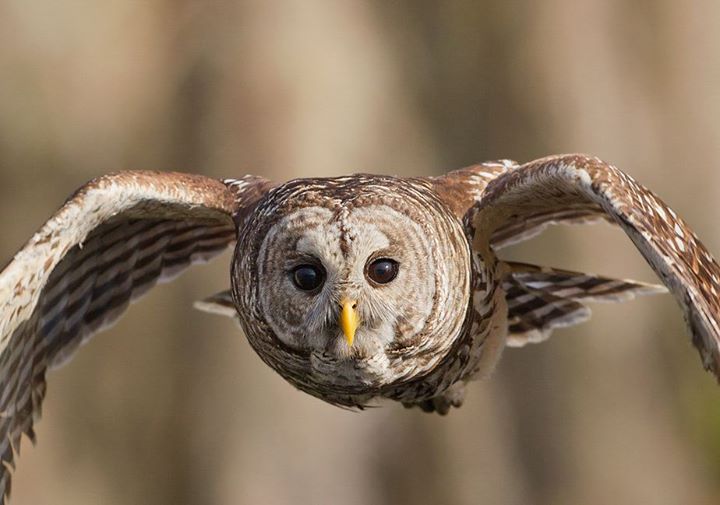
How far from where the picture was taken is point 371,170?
→ 10.6 metres

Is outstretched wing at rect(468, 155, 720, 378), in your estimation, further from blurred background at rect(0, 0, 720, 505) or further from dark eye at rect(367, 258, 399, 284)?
blurred background at rect(0, 0, 720, 505)

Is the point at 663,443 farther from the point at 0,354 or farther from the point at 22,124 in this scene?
the point at 0,354

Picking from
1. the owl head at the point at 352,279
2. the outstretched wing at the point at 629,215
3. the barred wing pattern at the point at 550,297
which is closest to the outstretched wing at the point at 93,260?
the owl head at the point at 352,279

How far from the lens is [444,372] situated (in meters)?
5.30

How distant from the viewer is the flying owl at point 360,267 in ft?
15.2

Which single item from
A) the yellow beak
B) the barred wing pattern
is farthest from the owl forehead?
the barred wing pattern

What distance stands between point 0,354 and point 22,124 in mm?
5830

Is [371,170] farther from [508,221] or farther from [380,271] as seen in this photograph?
[380,271]

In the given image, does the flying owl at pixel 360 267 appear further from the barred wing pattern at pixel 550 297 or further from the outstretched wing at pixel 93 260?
the barred wing pattern at pixel 550 297

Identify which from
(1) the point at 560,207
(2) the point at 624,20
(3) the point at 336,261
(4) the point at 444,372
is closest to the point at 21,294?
(3) the point at 336,261

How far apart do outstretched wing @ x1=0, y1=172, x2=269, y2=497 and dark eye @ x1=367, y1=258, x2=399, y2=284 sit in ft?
3.03

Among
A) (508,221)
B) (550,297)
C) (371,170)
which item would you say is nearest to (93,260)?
(508,221)

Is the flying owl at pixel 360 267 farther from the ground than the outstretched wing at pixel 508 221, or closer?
closer

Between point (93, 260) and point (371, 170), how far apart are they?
484cm
